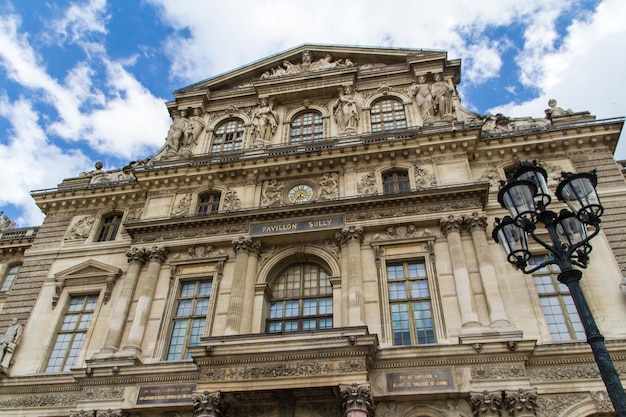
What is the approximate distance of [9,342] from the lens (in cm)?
2125

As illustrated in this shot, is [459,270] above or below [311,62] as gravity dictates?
below

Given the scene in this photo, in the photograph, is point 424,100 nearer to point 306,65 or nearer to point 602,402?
point 306,65

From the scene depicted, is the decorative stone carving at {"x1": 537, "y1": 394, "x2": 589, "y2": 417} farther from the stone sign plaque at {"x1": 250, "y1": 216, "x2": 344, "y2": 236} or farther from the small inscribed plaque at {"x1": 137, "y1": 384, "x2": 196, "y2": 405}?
the small inscribed plaque at {"x1": 137, "y1": 384, "x2": 196, "y2": 405}

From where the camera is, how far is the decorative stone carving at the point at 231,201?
23547mm

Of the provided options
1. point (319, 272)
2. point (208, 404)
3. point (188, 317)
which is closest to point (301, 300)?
point (319, 272)

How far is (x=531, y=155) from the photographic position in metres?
23.1

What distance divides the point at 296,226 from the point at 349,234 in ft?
7.97

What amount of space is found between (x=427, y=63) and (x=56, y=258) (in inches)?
860

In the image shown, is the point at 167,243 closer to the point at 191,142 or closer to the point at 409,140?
the point at 191,142

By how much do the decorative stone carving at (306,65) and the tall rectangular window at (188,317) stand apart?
46.0ft

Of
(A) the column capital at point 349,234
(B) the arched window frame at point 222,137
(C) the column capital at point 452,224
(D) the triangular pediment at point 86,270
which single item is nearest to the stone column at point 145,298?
(D) the triangular pediment at point 86,270

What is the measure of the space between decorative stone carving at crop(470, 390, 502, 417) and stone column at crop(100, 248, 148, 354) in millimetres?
13546

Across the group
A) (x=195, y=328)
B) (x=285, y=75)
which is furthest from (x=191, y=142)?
(x=195, y=328)

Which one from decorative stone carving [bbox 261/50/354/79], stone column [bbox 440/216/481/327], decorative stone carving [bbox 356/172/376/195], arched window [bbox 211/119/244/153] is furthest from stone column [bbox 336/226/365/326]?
decorative stone carving [bbox 261/50/354/79]
